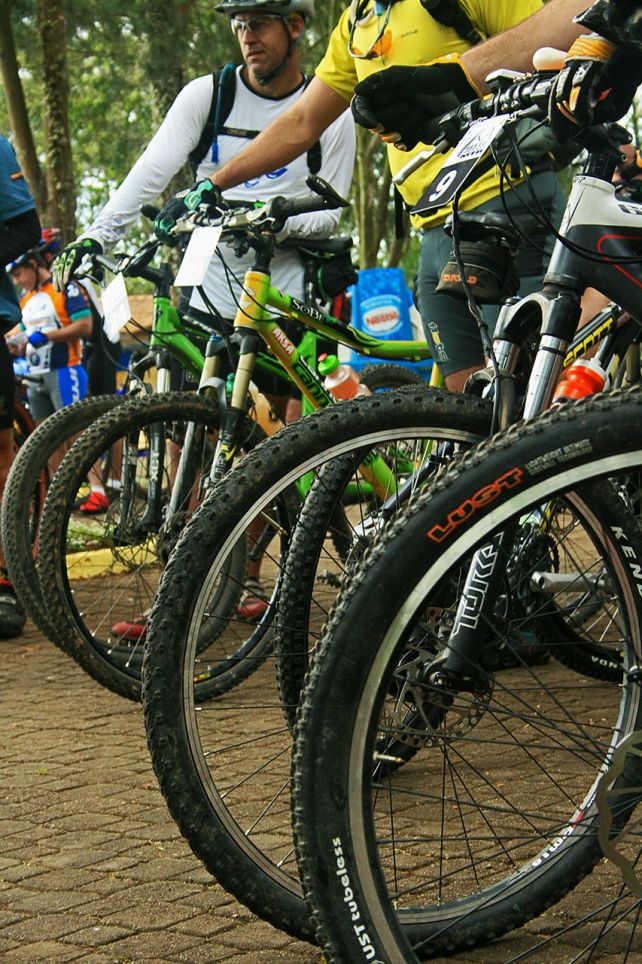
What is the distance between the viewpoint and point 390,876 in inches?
105

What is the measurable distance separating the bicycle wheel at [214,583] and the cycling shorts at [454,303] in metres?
1.21

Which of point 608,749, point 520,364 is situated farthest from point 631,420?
point 520,364

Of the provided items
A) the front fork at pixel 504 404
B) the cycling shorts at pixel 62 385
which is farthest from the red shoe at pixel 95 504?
the cycling shorts at pixel 62 385

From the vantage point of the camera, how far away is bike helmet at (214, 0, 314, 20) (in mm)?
6230

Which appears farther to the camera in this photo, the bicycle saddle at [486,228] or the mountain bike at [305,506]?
the bicycle saddle at [486,228]

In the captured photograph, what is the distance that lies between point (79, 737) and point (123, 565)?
1054mm

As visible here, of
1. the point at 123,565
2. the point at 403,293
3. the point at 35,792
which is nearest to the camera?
the point at 35,792

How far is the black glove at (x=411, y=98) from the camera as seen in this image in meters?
3.10

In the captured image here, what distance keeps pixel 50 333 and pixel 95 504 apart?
6072mm

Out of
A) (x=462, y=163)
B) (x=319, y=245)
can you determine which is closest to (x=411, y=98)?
Result: (x=462, y=163)

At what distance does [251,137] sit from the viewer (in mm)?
6535

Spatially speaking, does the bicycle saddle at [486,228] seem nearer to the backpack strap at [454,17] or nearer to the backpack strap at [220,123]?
the backpack strap at [454,17]

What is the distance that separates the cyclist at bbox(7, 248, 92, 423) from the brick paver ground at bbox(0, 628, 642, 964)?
6777mm

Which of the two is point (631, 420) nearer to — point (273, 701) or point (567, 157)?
point (567, 157)
